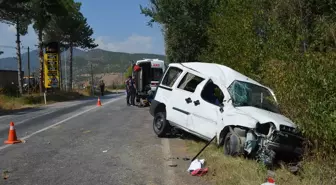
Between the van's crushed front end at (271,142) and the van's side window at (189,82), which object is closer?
the van's crushed front end at (271,142)

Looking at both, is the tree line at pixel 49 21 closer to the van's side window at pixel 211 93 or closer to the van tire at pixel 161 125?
the van tire at pixel 161 125

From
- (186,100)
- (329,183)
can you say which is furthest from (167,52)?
(329,183)

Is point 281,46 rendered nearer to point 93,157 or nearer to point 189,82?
point 189,82

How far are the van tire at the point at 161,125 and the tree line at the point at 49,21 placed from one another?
62.9 feet

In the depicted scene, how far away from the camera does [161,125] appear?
10.8 metres

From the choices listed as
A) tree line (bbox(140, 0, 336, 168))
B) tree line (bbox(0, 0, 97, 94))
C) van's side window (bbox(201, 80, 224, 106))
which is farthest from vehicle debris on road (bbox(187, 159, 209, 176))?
tree line (bbox(0, 0, 97, 94))

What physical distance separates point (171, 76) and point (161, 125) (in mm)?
1311

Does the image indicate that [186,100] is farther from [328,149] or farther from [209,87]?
[328,149]

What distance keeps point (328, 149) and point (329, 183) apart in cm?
59

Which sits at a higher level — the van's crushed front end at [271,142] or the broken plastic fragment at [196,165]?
the van's crushed front end at [271,142]

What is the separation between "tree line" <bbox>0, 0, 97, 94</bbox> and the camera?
2880 cm

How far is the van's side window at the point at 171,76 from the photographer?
413 inches

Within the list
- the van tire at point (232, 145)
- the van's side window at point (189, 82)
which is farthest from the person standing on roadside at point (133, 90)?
the van tire at point (232, 145)

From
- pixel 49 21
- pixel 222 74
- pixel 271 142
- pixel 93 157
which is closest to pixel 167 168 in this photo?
pixel 93 157
